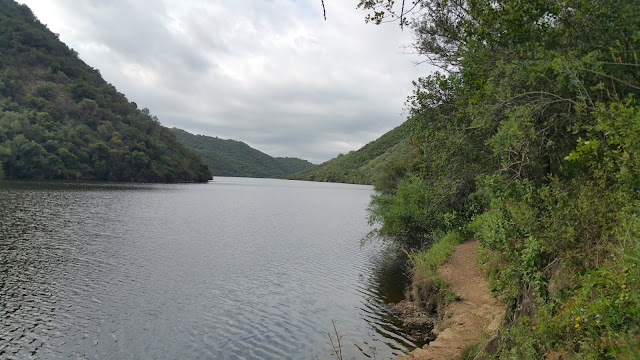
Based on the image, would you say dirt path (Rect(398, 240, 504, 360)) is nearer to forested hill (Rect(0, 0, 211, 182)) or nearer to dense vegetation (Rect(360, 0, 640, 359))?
dense vegetation (Rect(360, 0, 640, 359))

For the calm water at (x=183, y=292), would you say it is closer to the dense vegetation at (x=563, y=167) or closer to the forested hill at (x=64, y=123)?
the dense vegetation at (x=563, y=167)

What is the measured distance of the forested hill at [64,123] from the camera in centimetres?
8319

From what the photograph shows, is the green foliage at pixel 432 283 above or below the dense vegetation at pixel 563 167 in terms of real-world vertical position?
below

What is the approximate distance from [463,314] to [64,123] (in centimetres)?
11255

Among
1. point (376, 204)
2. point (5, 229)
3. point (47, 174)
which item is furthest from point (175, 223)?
point (47, 174)

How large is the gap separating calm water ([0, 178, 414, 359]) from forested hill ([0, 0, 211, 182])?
199 feet

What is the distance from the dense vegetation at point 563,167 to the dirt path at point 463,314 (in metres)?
1.66

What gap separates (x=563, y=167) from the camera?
7.97 meters

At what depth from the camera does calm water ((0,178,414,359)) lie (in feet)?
40.6

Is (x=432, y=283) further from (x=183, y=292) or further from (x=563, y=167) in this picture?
(x=183, y=292)

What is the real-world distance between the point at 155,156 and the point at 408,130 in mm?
122275

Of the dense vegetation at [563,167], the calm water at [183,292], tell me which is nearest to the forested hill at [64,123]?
the calm water at [183,292]

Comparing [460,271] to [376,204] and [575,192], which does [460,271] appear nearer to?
[575,192]

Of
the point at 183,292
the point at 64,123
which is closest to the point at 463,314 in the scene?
the point at 183,292
